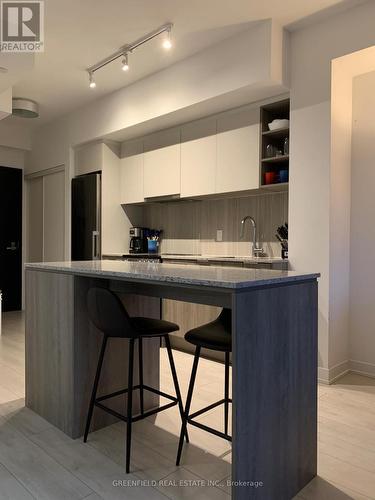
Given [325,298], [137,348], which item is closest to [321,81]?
[325,298]

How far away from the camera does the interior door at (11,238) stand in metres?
6.00

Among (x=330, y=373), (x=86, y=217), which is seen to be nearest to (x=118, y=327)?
(x=330, y=373)

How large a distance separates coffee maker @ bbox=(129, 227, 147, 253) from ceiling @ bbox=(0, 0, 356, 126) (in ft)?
5.79

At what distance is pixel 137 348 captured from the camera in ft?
8.20

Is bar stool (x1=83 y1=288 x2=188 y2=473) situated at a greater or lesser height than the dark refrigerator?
lesser

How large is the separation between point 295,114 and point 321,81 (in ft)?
0.99

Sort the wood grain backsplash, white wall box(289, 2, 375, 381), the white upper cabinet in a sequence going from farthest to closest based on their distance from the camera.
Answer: the white upper cabinet → the wood grain backsplash → white wall box(289, 2, 375, 381)

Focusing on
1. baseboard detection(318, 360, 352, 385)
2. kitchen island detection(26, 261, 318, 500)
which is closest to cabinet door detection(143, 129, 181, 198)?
kitchen island detection(26, 261, 318, 500)

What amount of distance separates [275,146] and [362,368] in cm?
209

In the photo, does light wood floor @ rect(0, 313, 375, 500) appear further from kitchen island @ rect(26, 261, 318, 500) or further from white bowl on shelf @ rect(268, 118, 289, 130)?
white bowl on shelf @ rect(268, 118, 289, 130)

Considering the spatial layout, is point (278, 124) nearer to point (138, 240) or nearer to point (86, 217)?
point (138, 240)

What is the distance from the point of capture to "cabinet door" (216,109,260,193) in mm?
3504

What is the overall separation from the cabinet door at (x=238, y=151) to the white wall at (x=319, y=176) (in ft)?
1.32

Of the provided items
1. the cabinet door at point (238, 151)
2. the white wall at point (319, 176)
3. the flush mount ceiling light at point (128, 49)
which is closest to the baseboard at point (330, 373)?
the white wall at point (319, 176)
